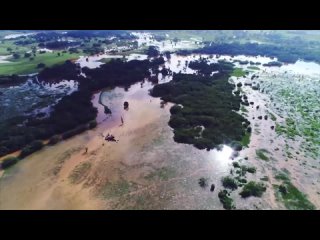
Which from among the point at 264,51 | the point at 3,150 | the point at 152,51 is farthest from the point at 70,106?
the point at 264,51

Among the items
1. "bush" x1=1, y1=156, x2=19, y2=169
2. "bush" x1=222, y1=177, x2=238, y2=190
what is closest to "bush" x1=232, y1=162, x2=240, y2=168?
"bush" x1=222, y1=177, x2=238, y2=190

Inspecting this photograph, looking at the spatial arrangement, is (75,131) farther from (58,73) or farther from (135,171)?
(58,73)

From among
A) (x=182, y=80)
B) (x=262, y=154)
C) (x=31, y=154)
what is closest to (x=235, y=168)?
(x=262, y=154)

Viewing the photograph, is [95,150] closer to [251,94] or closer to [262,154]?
[262,154]

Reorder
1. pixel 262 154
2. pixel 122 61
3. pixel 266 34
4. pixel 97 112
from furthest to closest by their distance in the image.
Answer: pixel 266 34 < pixel 122 61 < pixel 97 112 < pixel 262 154

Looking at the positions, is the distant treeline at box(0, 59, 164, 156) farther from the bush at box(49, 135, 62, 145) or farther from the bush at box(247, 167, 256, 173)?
the bush at box(247, 167, 256, 173)

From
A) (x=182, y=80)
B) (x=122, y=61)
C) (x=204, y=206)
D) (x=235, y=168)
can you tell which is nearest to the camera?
(x=204, y=206)
